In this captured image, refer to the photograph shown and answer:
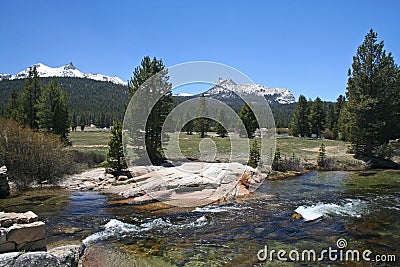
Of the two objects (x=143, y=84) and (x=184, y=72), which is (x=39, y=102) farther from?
(x=184, y=72)

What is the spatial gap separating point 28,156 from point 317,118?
7590cm

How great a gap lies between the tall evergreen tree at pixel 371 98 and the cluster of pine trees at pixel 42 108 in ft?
131

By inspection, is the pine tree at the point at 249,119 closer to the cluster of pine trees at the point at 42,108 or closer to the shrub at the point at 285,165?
the shrub at the point at 285,165

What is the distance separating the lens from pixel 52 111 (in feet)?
145

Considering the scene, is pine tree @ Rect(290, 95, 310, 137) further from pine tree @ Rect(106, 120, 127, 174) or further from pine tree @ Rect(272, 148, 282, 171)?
pine tree @ Rect(106, 120, 127, 174)

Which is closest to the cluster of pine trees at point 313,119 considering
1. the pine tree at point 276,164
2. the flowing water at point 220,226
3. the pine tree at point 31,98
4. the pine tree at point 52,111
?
the pine tree at point 276,164

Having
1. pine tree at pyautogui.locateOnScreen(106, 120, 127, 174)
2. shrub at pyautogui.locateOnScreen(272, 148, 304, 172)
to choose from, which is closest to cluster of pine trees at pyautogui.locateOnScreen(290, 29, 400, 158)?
shrub at pyautogui.locateOnScreen(272, 148, 304, 172)

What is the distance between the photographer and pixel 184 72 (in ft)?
60.0

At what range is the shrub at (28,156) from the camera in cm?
2467

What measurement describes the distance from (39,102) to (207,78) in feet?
116

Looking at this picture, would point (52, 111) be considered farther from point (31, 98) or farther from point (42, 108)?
point (31, 98)

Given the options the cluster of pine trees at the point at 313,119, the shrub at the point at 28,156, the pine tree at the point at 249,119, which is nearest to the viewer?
the shrub at the point at 28,156

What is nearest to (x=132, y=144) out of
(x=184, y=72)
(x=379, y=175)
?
(x=184, y=72)

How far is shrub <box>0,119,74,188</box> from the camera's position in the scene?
80.9 ft
